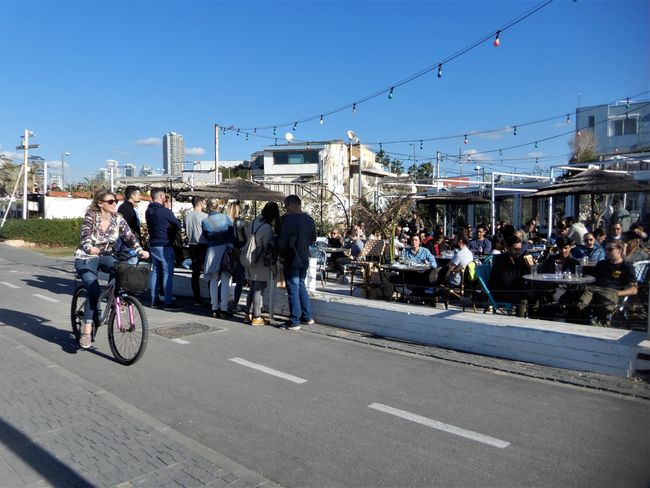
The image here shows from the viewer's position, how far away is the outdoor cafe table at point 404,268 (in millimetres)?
9031

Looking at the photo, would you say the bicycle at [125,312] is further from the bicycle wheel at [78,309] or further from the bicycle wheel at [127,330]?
the bicycle wheel at [78,309]

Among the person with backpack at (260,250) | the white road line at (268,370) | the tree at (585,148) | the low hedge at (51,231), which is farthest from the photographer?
the tree at (585,148)

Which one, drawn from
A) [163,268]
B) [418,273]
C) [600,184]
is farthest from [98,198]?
[600,184]

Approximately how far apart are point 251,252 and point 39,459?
4.56m

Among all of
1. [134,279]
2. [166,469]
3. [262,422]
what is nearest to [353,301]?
[134,279]

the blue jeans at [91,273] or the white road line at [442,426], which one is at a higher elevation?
the blue jeans at [91,273]

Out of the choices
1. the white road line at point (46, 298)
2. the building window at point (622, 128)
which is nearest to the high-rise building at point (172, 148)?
the building window at point (622, 128)

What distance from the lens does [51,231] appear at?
31.2m

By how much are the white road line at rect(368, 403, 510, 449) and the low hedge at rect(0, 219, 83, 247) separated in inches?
1118

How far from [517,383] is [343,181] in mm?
51252

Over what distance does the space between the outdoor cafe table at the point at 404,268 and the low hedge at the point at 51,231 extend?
24.7 metres

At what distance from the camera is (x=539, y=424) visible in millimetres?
Result: 4414

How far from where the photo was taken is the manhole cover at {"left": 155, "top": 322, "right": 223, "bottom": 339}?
7621 millimetres

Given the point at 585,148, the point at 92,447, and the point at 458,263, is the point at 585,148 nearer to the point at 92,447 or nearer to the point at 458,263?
the point at 458,263
